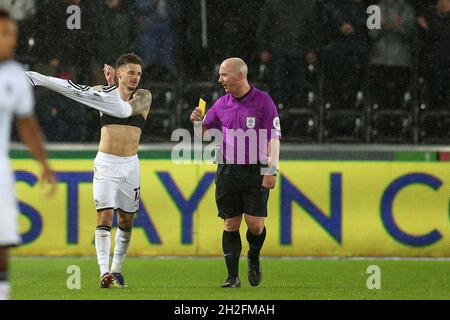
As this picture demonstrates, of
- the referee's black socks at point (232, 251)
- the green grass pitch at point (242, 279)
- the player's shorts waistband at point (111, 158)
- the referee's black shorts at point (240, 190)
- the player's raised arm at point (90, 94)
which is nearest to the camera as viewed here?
the player's raised arm at point (90, 94)

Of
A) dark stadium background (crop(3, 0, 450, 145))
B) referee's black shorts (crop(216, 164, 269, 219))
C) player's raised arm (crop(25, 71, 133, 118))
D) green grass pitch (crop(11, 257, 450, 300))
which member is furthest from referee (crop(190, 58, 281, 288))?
dark stadium background (crop(3, 0, 450, 145))

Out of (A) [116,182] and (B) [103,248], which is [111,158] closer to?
(A) [116,182]

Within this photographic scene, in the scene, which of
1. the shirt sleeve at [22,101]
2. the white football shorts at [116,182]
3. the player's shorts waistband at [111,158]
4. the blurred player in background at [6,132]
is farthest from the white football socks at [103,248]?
the shirt sleeve at [22,101]

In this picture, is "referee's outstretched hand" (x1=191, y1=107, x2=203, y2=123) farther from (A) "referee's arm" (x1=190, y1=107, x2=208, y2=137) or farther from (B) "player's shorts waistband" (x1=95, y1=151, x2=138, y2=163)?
(B) "player's shorts waistband" (x1=95, y1=151, x2=138, y2=163)

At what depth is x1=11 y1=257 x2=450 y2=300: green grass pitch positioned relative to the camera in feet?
32.9

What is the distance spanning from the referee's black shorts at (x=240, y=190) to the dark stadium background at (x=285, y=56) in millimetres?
3602

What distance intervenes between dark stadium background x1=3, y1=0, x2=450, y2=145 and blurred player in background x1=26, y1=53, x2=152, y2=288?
322 cm

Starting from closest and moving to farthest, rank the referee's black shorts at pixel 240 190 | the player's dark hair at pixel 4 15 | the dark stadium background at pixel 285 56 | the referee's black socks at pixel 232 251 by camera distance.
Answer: the player's dark hair at pixel 4 15 → the referee's black shorts at pixel 240 190 → the referee's black socks at pixel 232 251 → the dark stadium background at pixel 285 56

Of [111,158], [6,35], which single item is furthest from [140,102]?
[6,35]

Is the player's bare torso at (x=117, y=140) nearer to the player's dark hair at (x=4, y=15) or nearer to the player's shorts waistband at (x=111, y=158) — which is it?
the player's shorts waistband at (x=111, y=158)

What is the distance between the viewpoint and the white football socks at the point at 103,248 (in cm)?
1053

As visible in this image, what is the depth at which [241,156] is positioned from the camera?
1048cm

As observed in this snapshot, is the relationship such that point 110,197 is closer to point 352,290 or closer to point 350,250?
point 352,290

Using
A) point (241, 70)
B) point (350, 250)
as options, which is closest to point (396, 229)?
point (350, 250)
